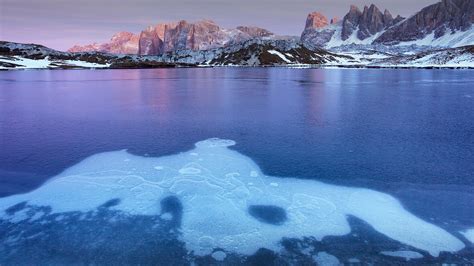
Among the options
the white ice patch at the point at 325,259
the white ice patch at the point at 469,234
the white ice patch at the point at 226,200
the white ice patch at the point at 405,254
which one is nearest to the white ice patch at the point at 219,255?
the white ice patch at the point at 226,200

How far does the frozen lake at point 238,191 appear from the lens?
12258 mm

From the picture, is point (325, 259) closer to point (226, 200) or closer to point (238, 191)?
point (226, 200)

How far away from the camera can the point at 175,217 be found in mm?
14633

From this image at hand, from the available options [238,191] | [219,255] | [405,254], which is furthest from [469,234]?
[238,191]

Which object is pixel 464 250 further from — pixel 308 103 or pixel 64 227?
pixel 308 103

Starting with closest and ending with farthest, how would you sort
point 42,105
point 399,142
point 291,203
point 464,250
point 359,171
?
point 464,250, point 291,203, point 359,171, point 399,142, point 42,105

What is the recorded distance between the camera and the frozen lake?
483 inches

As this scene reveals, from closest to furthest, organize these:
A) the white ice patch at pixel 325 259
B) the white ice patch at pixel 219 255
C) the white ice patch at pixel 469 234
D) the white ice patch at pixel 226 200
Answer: the white ice patch at pixel 325 259, the white ice patch at pixel 219 255, the white ice patch at pixel 469 234, the white ice patch at pixel 226 200

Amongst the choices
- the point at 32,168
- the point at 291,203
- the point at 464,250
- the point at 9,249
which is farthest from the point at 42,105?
the point at 464,250

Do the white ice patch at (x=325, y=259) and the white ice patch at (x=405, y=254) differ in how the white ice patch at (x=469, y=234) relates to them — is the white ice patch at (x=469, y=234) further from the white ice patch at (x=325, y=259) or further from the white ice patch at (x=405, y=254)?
the white ice patch at (x=325, y=259)

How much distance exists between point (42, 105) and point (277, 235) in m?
42.4

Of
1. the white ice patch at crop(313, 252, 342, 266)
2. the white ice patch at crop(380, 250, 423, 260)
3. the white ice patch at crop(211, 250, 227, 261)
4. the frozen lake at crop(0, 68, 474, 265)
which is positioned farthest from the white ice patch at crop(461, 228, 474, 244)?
the white ice patch at crop(211, 250, 227, 261)

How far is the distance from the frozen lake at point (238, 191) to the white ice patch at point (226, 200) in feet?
0.23

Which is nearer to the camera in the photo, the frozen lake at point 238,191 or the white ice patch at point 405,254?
the white ice patch at point 405,254
